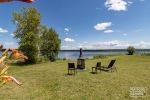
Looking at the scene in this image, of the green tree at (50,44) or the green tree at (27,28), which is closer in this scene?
the green tree at (27,28)

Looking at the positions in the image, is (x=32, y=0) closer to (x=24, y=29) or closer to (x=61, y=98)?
(x=61, y=98)

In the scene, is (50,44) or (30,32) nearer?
(30,32)

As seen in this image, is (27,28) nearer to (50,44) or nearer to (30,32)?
(30,32)

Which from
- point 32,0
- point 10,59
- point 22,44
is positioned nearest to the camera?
point 32,0

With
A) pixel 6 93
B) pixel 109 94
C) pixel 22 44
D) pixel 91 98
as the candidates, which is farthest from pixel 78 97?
pixel 22 44

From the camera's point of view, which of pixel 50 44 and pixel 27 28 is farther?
pixel 50 44

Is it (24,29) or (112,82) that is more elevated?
(24,29)

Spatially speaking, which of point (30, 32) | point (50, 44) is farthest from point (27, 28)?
point (50, 44)

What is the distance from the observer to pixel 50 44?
51406mm

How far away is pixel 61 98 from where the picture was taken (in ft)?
39.3

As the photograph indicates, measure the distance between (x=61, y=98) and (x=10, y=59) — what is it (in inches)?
436

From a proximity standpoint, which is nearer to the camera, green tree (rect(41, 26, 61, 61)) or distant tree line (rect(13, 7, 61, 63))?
distant tree line (rect(13, 7, 61, 63))

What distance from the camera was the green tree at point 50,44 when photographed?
164 feet

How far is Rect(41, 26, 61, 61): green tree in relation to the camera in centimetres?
4989
